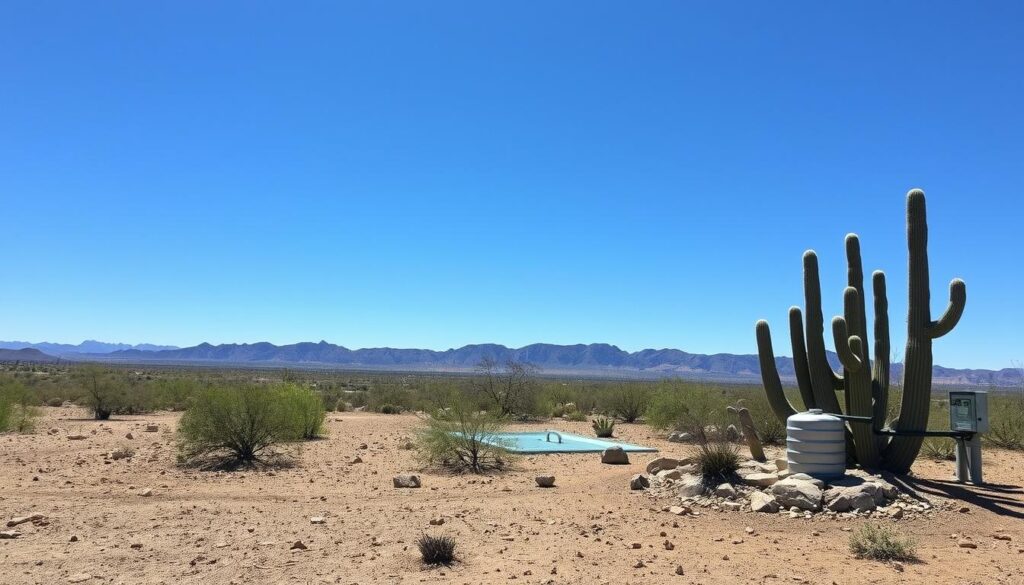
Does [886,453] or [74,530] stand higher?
[886,453]

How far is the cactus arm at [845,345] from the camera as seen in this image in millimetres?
13250

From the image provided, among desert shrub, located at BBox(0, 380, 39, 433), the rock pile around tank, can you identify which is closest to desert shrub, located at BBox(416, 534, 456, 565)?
the rock pile around tank

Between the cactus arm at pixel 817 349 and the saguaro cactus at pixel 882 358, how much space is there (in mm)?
18

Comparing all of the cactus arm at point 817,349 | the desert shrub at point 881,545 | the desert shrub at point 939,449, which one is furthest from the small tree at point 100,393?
the desert shrub at point 881,545

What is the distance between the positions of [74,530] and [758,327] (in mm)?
12965

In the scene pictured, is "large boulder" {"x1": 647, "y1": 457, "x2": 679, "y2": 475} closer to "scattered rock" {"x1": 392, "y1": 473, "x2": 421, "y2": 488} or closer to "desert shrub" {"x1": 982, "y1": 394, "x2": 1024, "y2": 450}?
"scattered rock" {"x1": 392, "y1": 473, "x2": 421, "y2": 488}

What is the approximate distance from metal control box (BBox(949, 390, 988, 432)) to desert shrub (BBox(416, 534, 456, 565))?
31.8 feet

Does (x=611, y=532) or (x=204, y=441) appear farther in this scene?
(x=204, y=441)

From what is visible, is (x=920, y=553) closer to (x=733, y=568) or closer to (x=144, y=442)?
(x=733, y=568)

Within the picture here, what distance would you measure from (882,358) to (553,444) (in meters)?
10.8

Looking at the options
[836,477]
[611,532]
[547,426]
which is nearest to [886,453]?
[836,477]

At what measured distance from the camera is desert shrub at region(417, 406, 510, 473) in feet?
57.4

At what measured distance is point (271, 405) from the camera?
726 inches

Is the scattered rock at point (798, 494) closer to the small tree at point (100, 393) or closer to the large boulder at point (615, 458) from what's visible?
the large boulder at point (615, 458)
